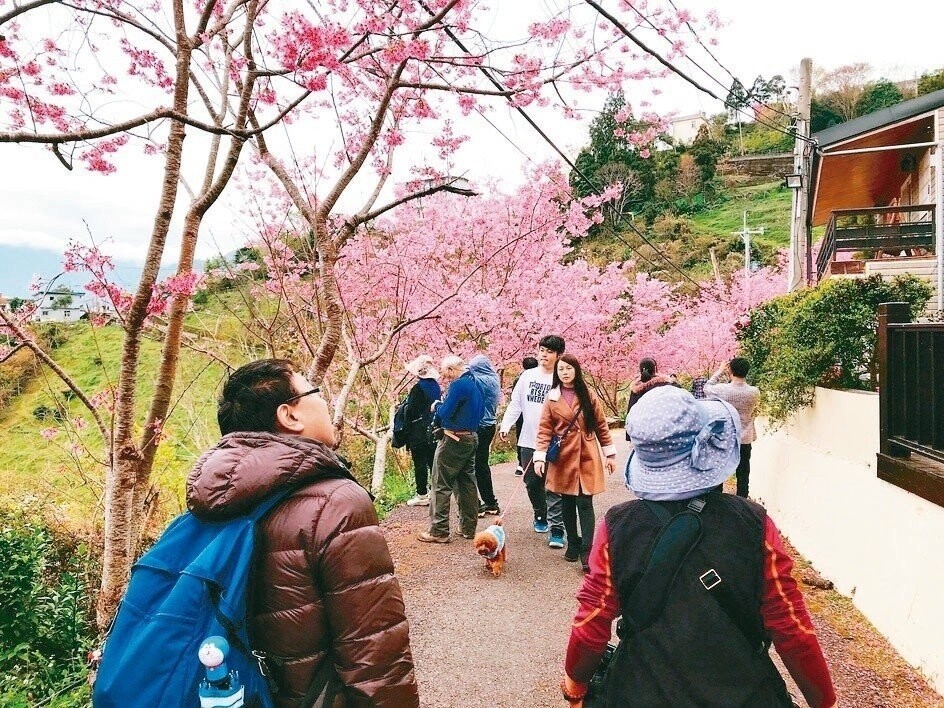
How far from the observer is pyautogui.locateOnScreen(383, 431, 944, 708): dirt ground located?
10.8ft

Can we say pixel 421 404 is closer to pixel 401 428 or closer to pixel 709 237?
pixel 401 428

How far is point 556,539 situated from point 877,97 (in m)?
49.0

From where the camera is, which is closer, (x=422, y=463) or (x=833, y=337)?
(x=833, y=337)

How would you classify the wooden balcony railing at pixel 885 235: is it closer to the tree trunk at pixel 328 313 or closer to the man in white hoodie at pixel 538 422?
the man in white hoodie at pixel 538 422

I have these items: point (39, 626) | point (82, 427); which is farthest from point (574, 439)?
point (82, 427)

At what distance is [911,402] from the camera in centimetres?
381

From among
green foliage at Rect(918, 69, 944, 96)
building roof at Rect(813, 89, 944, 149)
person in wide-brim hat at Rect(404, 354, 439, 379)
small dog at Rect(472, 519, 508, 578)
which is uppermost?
green foliage at Rect(918, 69, 944, 96)

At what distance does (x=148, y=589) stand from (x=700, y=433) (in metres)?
1.47

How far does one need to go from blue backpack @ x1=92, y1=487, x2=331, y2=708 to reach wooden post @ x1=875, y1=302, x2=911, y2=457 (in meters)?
4.20

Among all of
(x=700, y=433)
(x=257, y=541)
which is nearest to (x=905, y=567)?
(x=700, y=433)

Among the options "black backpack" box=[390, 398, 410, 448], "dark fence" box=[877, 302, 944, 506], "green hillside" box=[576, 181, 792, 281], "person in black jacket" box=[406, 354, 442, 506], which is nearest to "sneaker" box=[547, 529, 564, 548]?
"person in black jacket" box=[406, 354, 442, 506]

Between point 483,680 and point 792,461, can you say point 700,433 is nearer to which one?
point 483,680

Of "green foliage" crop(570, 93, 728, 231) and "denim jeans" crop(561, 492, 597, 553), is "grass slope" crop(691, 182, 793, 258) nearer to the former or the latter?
"green foliage" crop(570, 93, 728, 231)

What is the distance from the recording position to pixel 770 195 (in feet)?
148
